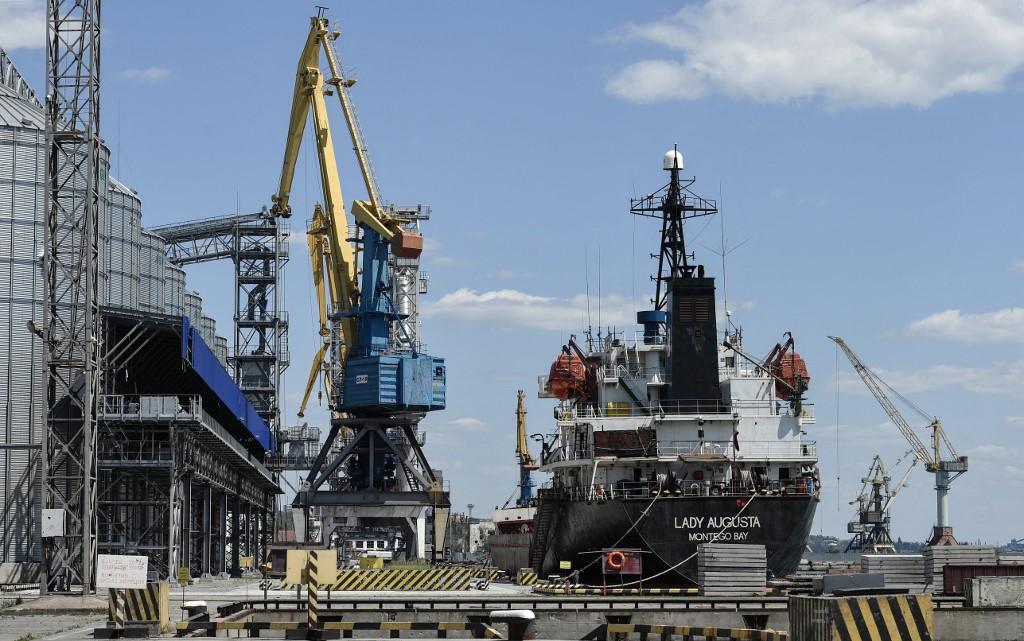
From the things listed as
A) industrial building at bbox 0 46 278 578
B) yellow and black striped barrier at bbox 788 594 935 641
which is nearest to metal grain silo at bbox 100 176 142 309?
industrial building at bbox 0 46 278 578

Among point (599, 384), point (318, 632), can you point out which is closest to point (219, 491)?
point (599, 384)

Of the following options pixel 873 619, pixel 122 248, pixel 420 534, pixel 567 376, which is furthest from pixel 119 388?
pixel 873 619

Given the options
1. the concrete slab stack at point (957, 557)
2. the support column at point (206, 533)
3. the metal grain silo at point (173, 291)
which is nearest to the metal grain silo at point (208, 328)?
the metal grain silo at point (173, 291)

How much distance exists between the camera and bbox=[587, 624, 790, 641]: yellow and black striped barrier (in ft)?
124

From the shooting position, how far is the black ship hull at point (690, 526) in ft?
200

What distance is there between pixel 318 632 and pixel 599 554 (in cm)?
2469

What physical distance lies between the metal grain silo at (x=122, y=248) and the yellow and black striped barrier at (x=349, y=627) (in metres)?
55.3

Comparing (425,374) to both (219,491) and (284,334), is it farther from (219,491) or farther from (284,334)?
(284,334)

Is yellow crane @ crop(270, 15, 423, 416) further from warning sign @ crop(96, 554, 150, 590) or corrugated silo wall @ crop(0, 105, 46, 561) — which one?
warning sign @ crop(96, 554, 150, 590)

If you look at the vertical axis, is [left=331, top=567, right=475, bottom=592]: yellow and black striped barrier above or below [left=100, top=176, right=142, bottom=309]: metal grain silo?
below

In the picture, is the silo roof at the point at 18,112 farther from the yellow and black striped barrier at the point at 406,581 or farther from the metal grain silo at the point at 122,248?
the yellow and black striped barrier at the point at 406,581

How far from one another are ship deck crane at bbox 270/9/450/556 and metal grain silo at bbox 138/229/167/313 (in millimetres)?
12128

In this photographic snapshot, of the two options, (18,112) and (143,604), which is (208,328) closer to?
(18,112)

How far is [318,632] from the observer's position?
40406 millimetres
